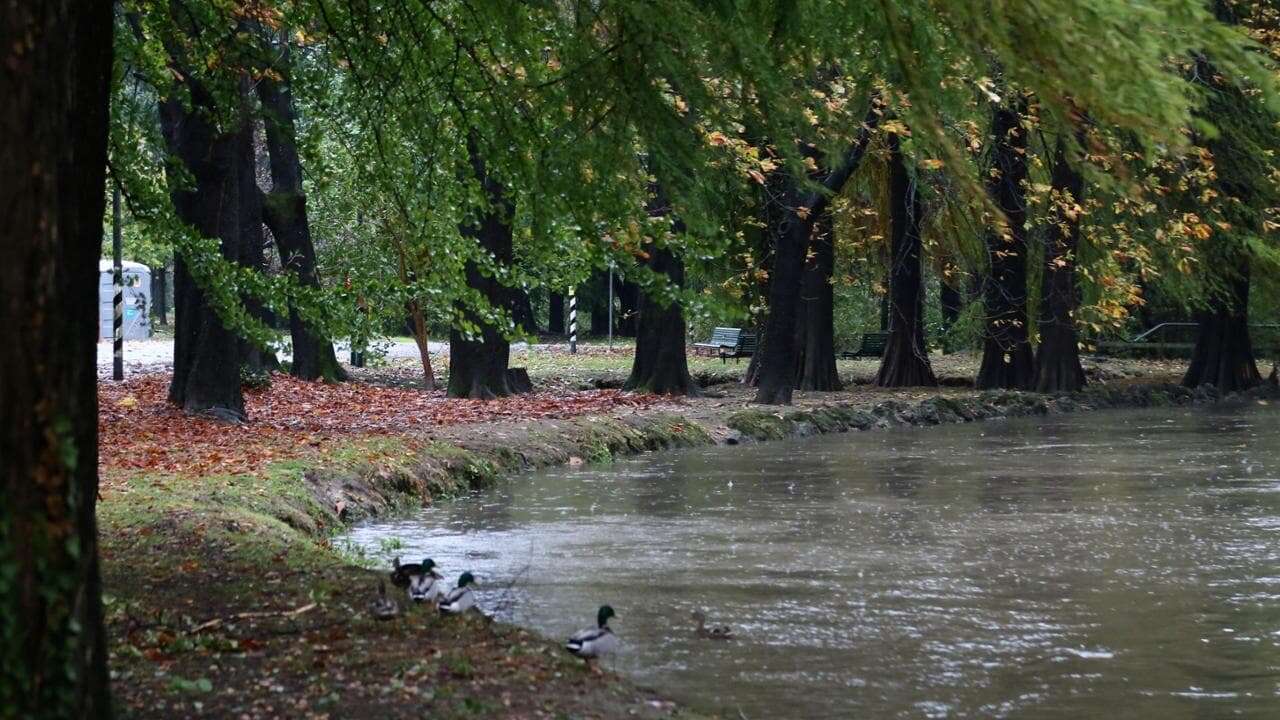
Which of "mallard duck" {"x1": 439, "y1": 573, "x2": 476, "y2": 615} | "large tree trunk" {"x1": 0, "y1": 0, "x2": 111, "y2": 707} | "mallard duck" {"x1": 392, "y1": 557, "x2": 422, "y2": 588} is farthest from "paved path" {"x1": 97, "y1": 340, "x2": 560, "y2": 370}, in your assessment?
"large tree trunk" {"x1": 0, "y1": 0, "x2": 111, "y2": 707}

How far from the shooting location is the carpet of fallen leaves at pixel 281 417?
1636cm

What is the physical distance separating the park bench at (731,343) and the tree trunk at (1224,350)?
10.1m

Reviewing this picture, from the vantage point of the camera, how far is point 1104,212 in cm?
3041

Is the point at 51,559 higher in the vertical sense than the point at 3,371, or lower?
lower

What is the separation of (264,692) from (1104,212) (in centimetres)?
2578

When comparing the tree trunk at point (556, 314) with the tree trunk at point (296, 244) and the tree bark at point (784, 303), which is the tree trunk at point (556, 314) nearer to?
the tree trunk at point (296, 244)

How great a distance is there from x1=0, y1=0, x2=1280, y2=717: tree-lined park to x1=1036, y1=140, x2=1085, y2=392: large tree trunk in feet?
0.29

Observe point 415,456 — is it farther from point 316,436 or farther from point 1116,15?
point 1116,15

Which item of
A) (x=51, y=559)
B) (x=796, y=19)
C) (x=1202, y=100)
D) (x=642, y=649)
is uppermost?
(x=796, y=19)

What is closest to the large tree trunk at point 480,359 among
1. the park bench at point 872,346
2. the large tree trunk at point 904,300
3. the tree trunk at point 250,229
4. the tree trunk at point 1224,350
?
the tree trunk at point 250,229

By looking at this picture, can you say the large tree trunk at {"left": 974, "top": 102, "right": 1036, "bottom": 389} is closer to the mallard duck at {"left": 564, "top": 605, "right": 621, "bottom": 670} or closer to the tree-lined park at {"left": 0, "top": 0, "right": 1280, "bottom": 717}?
the tree-lined park at {"left": 0, "top": 0, "right": 1280, "bottom": 717}

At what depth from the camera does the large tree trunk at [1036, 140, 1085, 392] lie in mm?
30250

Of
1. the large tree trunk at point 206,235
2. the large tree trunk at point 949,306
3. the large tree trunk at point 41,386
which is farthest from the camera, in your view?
the large tree trunk at point 949,306

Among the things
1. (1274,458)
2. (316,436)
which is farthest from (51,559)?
(1274,458)
